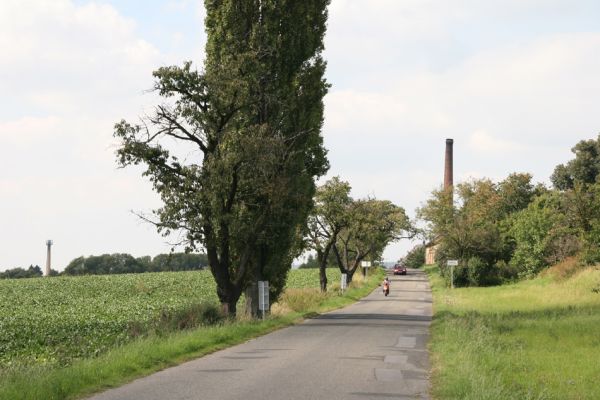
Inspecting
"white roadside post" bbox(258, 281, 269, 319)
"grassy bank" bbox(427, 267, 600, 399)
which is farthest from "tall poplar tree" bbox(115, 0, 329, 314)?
"grassy bank" bbox(427, 267, 600, 399)

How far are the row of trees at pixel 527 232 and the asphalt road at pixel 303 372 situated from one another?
83.6 feet

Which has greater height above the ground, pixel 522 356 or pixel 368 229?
pixel 368 229

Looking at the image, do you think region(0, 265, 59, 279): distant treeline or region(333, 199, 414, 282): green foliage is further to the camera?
Answer: region(0, 265, 59, 279): distant treeline

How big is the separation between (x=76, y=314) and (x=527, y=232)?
45200 mm

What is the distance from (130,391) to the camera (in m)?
11.6

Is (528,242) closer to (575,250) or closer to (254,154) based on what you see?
(575,250)

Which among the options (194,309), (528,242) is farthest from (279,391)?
(528,242)

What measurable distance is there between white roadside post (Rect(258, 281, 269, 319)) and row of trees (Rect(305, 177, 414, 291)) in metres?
22.8

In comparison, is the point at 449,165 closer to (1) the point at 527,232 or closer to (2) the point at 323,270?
(1) the point at 527,232

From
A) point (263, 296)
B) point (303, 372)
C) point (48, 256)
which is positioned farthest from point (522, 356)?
point (48, 256)

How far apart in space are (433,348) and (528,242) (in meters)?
54.5

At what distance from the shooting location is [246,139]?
25.4 metres

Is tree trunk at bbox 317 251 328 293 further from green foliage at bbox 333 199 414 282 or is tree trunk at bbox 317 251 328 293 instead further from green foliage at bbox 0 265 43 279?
green foliage at bbox 0 265 43 279

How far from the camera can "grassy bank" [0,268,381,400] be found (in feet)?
36.8
